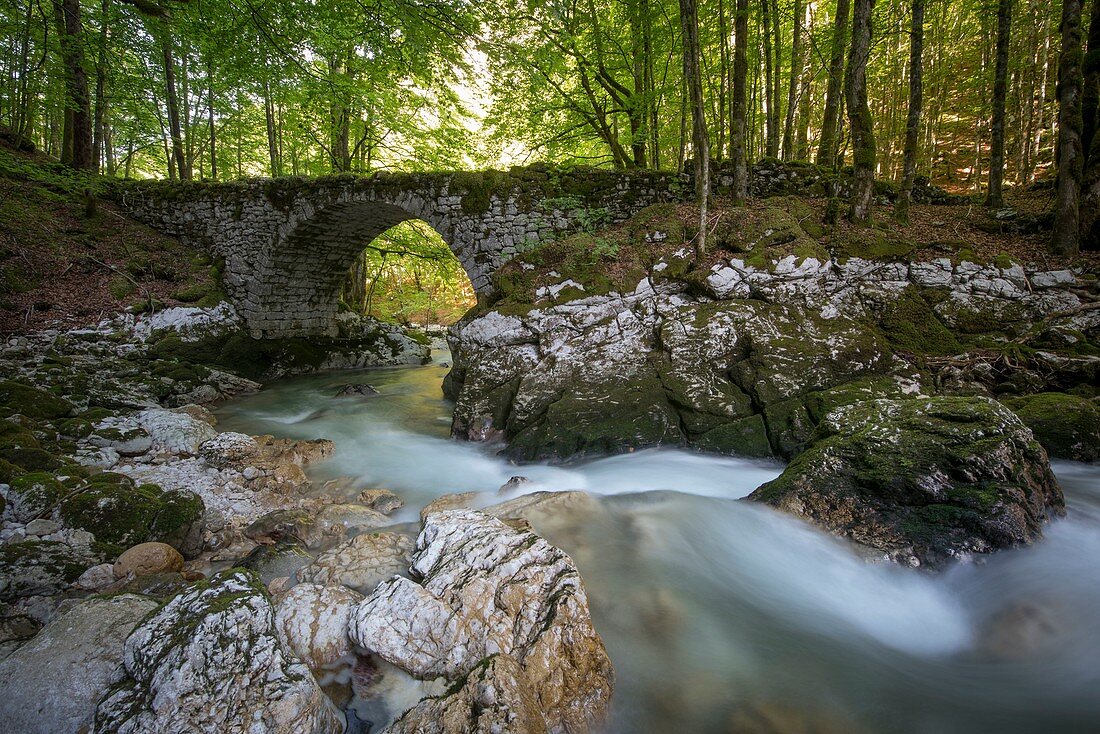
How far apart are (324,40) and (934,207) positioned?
36.2 ft

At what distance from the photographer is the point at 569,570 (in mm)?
2482

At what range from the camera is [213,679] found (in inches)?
71.2

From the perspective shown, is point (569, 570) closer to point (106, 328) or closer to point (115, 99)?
point (106, 328)

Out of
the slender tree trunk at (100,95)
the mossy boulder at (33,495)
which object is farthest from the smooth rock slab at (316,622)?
the slender tree trunk at (100,95)

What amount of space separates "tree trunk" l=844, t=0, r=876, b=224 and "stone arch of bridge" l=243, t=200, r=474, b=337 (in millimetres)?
A: 6766

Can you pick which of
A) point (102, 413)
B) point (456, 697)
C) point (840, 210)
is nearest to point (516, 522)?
point (456, 697)

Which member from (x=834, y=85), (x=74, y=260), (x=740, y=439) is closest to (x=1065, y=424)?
(x=740, y=439)

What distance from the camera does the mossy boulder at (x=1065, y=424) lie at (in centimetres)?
432

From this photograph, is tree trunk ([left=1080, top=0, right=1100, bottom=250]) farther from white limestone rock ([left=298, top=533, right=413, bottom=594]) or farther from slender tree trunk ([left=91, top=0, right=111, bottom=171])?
slender tree trunk ([left=91, top=0, right=111, bottom=171])

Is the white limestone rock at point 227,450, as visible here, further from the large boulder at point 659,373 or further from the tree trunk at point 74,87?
the tree trunk at point 74,87

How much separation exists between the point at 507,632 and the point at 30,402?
7138mm

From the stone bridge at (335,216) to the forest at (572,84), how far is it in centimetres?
160

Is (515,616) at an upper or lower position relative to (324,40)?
lower

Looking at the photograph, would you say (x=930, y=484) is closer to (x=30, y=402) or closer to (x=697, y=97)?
(x=697, y=97)
